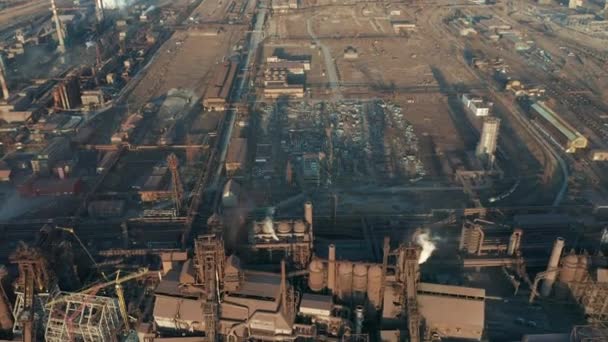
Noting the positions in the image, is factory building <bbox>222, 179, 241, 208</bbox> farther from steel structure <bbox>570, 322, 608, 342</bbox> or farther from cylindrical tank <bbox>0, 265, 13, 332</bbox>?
steel structure <bbox>570, 322, 608, 342</bbox>

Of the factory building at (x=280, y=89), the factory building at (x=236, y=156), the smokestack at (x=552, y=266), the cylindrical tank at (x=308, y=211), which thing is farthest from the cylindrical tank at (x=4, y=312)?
the factory building at (x=280, y=89)

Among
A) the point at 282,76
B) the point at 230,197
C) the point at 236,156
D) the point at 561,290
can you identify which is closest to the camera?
the point at 561,290

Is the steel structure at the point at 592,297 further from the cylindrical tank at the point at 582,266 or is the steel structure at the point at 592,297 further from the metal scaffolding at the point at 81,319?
the metal scaffolding at the point at 81,319

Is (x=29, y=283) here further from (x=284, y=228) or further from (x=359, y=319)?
(x=359, y=319)

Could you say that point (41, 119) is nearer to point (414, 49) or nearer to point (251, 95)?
point (251, 95)

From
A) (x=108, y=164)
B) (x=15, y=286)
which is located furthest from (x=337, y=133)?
(x=15, y=286)

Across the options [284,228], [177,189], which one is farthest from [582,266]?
[177,189]

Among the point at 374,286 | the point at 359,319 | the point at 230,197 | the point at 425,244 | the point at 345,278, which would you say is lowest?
the point at 425,244

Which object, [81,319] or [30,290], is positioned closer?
[81,319]
